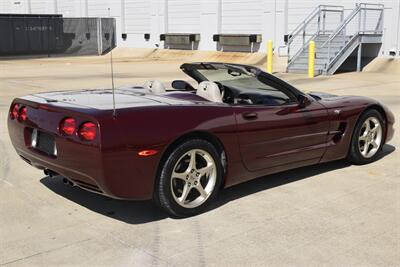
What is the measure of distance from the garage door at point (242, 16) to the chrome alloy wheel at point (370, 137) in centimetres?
2315

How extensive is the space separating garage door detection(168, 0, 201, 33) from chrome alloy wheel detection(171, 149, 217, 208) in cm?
2887

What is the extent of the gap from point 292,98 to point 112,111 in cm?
205

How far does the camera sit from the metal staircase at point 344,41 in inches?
788

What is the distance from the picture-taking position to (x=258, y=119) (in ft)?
16.0

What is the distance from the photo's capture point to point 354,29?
2223 centimetres

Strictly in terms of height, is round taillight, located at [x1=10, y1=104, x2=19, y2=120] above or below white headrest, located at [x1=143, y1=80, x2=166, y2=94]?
below

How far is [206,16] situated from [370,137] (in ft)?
87.2

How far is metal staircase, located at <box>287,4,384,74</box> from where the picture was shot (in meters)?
20.0

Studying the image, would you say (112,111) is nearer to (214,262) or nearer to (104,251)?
(104,251)

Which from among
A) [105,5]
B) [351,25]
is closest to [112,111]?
[351,25]

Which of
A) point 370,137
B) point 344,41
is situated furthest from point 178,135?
point 344,41

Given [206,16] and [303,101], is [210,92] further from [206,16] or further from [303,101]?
[206,16]

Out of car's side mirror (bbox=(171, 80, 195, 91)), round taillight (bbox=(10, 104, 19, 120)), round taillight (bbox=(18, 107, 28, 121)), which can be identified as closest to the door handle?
car's side mirror (bbox=(171, 80, 195, 91))

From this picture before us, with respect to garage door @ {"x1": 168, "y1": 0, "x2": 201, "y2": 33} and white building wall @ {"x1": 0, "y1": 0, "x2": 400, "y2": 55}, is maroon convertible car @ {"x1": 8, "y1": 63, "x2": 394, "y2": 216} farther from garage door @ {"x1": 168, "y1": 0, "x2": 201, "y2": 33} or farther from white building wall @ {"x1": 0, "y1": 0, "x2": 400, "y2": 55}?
garage door @ {"x1": 168, "y1": 0, "x2": 201, "y2": 33}
